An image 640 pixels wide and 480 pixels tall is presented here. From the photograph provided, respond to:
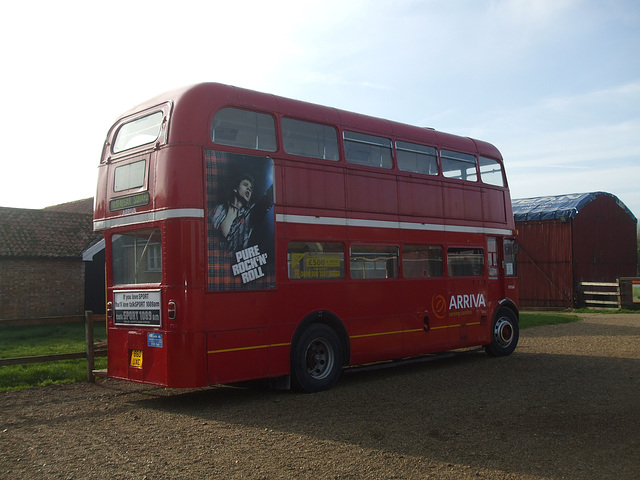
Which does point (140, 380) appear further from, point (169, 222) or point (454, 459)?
point (454, 459)

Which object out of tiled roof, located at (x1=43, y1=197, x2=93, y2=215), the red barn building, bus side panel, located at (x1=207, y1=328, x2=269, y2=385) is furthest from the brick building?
the red barn building

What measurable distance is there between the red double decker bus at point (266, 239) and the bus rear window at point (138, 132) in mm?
31

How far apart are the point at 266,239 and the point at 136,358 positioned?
2396 mm

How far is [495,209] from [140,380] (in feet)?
26.7

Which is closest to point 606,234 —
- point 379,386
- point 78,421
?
point 379,386

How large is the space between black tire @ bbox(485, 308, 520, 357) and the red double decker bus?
5.25 ft

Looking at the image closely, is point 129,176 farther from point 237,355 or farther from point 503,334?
point 503,334

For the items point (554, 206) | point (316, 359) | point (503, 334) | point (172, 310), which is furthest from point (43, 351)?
point (554, 206)

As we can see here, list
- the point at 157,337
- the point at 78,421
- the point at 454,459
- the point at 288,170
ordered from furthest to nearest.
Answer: the point at 288,170, the point at 157,337, the point at 78,421, the point at 454,459

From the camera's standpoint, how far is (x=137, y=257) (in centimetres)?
919

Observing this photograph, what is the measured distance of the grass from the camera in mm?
10961

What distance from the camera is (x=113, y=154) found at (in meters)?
9.62

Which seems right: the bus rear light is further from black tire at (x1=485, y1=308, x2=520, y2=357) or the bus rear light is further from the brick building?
the brick building

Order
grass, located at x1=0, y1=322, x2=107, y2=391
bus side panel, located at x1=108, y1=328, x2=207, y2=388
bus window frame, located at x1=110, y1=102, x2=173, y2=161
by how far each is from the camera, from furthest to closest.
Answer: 1. grass, located at x1=0, y1=322, x2=107, y2=391
2. bus window frame, located at x1=110, y1=102, x2=173, y2=161
3. bus side panel, located at x1=108, y1=328, x2=207, y2=388
